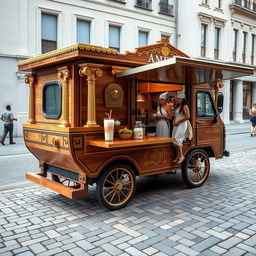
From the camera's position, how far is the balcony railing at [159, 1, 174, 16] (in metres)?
23.1

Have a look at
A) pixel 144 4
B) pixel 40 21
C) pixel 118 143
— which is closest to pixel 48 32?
pixel 40 21

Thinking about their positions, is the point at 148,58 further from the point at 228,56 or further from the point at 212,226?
the point at 228,56

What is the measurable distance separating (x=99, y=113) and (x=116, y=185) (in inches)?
50.2

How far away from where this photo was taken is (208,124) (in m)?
7.15

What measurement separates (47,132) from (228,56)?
2578cm

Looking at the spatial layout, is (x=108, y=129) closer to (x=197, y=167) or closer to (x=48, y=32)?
(x=197, y=167)

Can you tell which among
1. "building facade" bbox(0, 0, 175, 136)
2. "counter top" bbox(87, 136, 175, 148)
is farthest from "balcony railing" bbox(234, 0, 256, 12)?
"counter top" bbox(87, 136, 175, 148)

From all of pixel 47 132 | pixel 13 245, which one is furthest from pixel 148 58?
pixel 13 245

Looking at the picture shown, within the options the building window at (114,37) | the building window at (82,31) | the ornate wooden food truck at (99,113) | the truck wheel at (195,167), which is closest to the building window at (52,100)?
the ornate wooden food truck at (99,113)

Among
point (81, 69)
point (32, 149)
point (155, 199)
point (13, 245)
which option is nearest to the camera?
point (13, 245)

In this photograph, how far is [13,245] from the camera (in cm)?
395

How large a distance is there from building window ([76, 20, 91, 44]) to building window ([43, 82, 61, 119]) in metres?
13.8

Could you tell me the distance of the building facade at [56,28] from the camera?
16.1m

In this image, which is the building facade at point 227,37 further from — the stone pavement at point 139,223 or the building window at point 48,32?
the stone pavement at point 139,223
